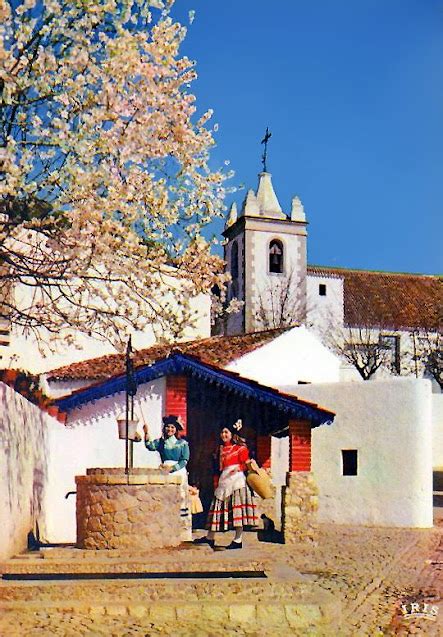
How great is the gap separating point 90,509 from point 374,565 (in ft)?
15.0

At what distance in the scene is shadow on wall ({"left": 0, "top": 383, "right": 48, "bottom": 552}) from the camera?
1145 centimetres

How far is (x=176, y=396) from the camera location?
1759 centimetres

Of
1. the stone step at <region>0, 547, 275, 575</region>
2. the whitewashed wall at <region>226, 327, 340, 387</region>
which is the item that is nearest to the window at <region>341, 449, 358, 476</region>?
the whitewashed wall at <region>226, 327, 340, 387</region>

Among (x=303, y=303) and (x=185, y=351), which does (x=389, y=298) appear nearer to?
(x=303, y=303)

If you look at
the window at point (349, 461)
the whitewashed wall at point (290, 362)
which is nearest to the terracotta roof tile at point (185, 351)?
the whitewashed wall at point (290, 362)

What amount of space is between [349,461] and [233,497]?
8.17 m

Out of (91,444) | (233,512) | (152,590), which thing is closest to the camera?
(152,590)

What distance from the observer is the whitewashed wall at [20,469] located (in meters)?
11.4

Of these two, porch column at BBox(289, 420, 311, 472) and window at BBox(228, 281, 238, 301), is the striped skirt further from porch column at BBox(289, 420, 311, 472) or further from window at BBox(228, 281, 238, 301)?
window at BBox(228, 281, 238, 301)

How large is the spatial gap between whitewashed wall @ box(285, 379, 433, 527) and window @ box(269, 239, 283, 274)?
29.6 meters

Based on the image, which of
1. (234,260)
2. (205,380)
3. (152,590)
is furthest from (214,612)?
(234,260)

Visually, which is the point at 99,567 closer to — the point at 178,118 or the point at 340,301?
the point at 178,118

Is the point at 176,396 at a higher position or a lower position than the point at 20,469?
higher

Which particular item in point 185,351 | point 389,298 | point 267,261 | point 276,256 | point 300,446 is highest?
point 276,256
